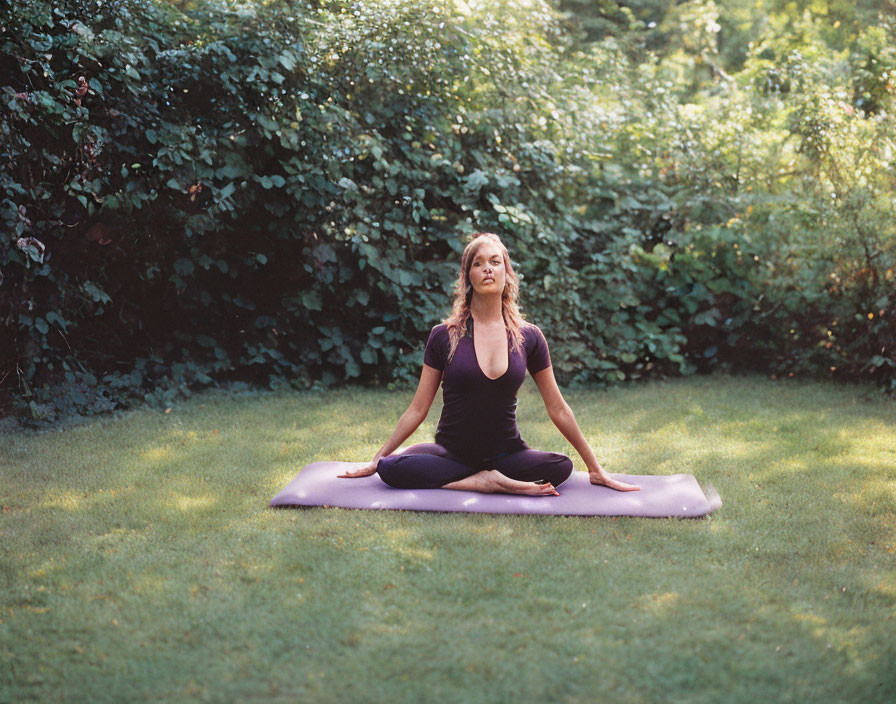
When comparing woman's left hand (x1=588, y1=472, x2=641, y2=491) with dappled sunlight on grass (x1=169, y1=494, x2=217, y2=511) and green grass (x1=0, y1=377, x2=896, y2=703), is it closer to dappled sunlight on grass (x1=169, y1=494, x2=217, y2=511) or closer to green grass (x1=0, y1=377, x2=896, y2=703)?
green grass (x1=0, y1=377, x2=896, y2=703)

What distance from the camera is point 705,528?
12.3ft

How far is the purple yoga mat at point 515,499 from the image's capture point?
389cm

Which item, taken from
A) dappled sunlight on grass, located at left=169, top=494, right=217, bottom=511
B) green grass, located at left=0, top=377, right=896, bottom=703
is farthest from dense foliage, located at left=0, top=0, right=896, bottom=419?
dappled sunlight on grass, located at left=169, top=494, right=217, bottom=511

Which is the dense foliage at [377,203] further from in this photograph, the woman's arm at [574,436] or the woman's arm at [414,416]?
the woman's arm at [574,436]

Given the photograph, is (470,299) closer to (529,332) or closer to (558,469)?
(529,332)

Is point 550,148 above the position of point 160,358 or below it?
above

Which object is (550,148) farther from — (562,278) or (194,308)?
(194,308)

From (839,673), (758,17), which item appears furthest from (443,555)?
(758,17)

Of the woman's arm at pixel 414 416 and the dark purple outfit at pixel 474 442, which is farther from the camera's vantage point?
the woman's arm at pixel 414 416

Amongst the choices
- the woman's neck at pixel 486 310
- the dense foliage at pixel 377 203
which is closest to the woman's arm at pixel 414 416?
the woman's neck at pixel 486 310

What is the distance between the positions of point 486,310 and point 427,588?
1.61m

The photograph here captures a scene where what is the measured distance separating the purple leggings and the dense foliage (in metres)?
2.61

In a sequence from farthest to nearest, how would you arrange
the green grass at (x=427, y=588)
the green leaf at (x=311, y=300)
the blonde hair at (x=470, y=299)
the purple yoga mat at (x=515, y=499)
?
the green leaf at (x=311, y=300)
the blonde hair at (x=470, y=299)
the purple yoga mat at (x=515, y=499)
the green grass at (x=427, y=588)

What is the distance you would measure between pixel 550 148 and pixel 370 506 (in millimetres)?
4005
